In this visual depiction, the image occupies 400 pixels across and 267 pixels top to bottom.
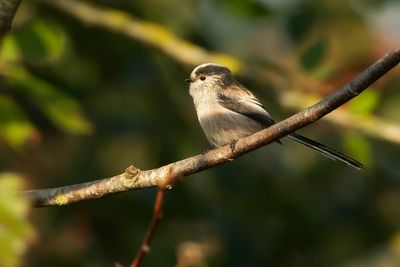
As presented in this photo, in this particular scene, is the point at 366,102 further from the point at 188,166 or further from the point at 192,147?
the point at 188,166

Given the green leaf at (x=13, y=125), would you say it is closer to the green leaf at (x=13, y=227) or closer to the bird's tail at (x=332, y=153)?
the bird's tail at (x=332, y=153)

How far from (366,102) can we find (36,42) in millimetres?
2009

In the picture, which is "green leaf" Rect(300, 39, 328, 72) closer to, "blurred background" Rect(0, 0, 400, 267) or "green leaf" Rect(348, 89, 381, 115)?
"blurred background" Rect(0, 0, 400, 267)

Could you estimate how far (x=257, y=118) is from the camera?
15.2 feet

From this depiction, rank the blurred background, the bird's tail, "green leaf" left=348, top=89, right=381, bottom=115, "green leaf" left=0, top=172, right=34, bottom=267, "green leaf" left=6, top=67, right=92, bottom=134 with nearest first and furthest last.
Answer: "green leaf" left=0, top=172, right=34, bottom=267 → "green leaf" left=6, top=67, right=92, bottom=134 → the bird's tail → "green leaf" left=348, top=89, right=381, bottom=115 → the blurred background

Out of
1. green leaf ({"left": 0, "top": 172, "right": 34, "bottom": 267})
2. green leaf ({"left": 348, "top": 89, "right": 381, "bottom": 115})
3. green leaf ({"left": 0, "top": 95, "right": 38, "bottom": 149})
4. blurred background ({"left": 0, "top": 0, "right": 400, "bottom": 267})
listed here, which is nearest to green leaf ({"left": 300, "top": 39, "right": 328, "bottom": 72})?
blurred background ({"left": 0, "top": 0, "right": 400, "bottom": 267})

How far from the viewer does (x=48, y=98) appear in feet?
12.1

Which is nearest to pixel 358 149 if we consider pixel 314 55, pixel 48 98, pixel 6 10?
pixel 314 55

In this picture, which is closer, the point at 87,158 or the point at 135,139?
the point at 87,158

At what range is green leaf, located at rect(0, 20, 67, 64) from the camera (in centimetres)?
420

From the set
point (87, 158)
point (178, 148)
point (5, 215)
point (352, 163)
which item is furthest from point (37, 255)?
point (5, 215)

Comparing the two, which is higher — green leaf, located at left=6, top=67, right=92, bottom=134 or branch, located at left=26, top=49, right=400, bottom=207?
green leaf, located at left=6, top=67, right=92, bottom=134

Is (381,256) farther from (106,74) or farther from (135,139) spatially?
(106,74)

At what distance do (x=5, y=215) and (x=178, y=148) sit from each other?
3.80m
